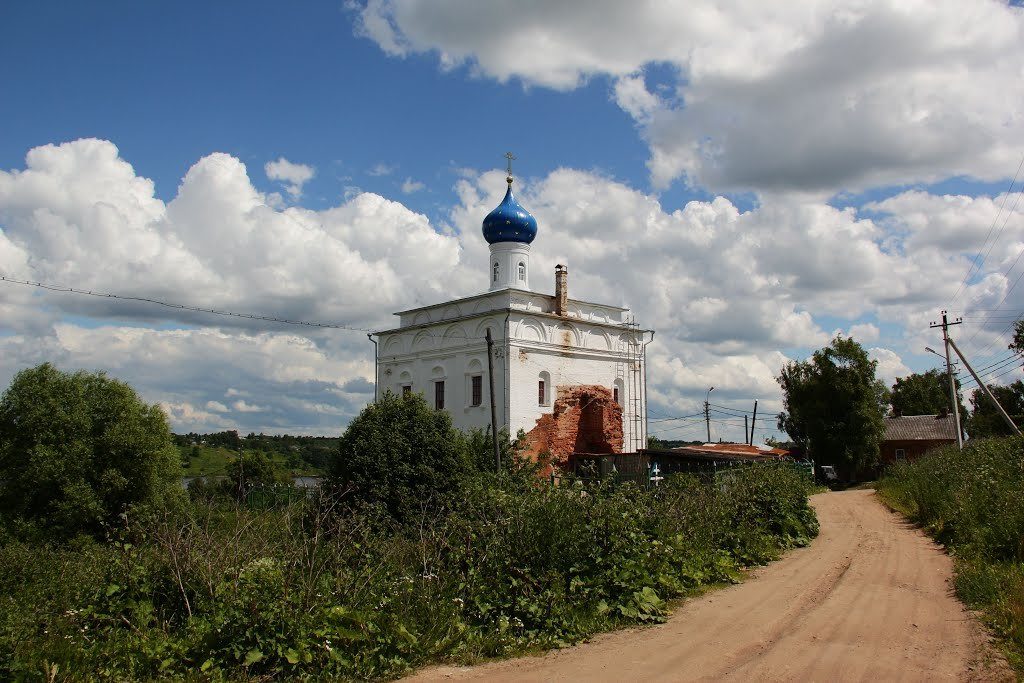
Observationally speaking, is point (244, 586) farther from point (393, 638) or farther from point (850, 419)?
point (850, 419)

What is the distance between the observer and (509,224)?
27.8m

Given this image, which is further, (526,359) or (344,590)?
(526,359)

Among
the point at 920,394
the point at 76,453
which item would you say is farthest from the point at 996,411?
the point at 76,453

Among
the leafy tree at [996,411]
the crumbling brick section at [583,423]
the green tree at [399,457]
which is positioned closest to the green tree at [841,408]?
the leafy tree at [996,411]

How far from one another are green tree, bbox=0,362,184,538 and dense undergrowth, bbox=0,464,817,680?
793 centimetres

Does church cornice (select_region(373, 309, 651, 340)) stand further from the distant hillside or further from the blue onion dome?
the distant hillside

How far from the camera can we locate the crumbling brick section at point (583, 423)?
25.3 meters

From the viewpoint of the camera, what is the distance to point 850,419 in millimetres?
34031

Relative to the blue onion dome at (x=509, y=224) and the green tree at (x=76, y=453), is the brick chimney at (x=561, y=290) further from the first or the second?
the green tree at (x=76, y=453)

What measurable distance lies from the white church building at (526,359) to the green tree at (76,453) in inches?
366

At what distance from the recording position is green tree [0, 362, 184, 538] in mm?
17453

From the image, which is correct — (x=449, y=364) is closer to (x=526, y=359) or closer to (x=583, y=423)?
(x=526, y=359)

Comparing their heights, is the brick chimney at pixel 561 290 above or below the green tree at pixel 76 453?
above

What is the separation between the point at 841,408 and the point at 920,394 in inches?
1055
